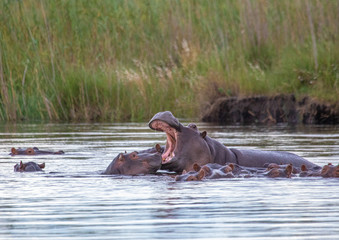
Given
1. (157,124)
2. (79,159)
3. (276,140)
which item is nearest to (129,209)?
(157,124)

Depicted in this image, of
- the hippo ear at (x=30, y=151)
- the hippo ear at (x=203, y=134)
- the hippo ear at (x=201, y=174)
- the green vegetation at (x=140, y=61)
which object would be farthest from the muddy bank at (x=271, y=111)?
the hippo ear at (x=201, y=174)

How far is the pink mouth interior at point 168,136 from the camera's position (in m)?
6.95

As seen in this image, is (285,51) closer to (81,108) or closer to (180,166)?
(81,108)

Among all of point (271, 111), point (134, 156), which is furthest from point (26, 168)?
point (271, 111)

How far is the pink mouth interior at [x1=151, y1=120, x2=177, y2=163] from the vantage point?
695 centimetres

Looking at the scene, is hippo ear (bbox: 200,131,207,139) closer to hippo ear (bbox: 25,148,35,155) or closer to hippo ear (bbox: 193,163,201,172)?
hippo ear (bbox: 193,163,201,172)

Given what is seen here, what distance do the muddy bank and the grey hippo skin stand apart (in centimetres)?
636

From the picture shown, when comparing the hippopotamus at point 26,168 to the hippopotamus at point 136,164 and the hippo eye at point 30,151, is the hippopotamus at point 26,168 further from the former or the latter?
the hippo eye at point 30,151

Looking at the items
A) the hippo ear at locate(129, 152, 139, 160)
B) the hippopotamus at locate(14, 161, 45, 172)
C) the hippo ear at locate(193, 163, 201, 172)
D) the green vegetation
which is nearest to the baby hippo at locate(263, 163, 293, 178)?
the hippo ear at locate(193, 163, 201, 172)

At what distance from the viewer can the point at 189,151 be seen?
713cm

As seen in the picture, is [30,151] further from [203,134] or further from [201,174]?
[201,174]

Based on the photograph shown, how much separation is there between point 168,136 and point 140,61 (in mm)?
9782

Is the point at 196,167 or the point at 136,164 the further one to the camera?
the point at 136,164

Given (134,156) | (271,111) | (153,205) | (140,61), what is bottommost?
(153,205)
